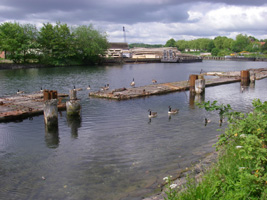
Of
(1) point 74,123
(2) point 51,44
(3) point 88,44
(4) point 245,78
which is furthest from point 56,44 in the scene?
(1) point 74,123

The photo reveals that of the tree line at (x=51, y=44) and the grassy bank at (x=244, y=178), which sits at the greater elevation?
the tree line at (x=51, y=44)

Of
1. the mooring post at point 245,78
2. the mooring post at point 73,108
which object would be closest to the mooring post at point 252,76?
the mooring post at point 245,78

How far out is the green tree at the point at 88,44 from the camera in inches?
3733

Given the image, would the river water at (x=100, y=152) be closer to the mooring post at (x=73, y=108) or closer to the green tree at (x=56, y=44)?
the mooring post at (x=73, y=108)

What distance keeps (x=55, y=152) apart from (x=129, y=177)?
5087 millimetres

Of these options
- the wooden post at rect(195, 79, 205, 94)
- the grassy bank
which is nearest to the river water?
the grassy bank

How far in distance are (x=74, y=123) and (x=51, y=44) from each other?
7479cm

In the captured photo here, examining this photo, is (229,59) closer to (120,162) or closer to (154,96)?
(154,96)

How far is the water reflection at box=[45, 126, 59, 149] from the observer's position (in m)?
14.7

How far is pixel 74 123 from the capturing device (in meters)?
19.0

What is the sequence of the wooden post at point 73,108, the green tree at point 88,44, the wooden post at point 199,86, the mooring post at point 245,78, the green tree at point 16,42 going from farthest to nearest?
the green tree at point 88,44, the green tree at point 16,42, the mooring post at point 245,78, the wooden post at point 199,86, the wooden post at point 73,108

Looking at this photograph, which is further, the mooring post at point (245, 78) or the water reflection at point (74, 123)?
the mooring post at point (245, 78)

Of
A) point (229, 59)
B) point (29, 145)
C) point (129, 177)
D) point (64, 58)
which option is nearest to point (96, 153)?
point (129, 177)

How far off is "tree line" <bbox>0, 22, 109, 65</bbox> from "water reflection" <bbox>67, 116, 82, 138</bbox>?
2649 inches
